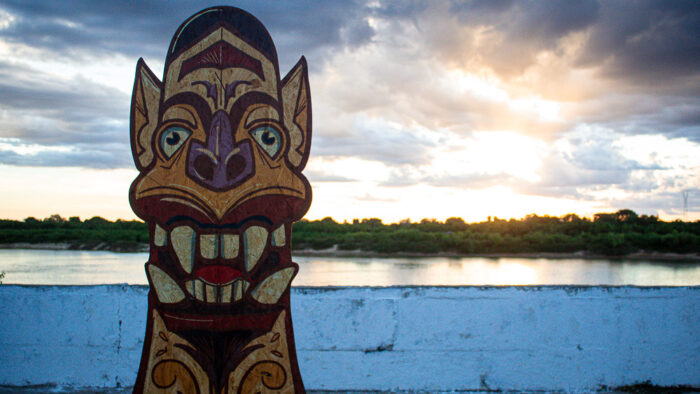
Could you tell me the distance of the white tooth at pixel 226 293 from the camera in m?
2.35

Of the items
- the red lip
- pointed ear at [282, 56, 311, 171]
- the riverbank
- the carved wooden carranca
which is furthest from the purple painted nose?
the riverbank

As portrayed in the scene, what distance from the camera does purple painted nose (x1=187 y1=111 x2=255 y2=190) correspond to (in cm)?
238

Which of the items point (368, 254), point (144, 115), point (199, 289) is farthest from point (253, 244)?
point (368, 254)

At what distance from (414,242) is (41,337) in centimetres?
3440

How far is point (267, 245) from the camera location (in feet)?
7.87

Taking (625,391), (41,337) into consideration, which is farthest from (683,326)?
(41,337)

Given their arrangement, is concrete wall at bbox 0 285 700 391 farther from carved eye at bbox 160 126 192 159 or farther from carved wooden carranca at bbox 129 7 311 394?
carved eye at bbox 160 126 192 159

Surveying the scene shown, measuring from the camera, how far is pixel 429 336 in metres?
3.71

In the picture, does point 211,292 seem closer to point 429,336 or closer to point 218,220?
point 218,220

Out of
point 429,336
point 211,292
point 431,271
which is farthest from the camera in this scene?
point 431,271

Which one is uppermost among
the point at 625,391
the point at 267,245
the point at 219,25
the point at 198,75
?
the point at 219,25

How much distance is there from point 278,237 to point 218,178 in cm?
39

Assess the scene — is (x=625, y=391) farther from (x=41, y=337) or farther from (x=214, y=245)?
(x=41, y=337)

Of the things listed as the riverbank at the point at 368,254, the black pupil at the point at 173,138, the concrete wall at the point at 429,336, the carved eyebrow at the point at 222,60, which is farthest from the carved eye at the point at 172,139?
the riverbank at the point at 368,254
